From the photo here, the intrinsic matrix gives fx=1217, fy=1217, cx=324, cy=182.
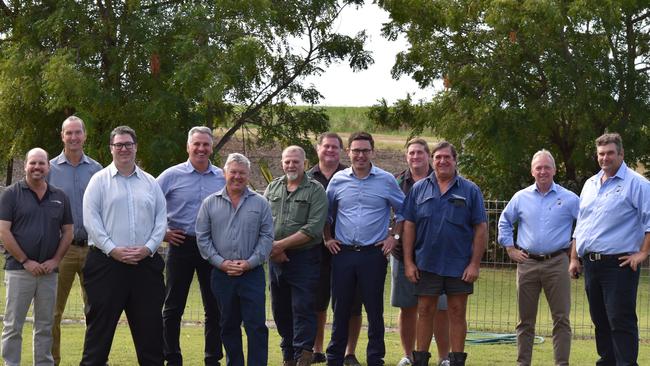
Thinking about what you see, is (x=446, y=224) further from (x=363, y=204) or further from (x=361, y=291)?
(x=361, y=291)

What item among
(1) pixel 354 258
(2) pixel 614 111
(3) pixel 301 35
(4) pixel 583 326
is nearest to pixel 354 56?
(3) pixel 301 35

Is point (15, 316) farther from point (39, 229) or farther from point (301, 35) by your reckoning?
point (301, 35)

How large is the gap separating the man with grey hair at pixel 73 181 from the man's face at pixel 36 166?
1.55 feet

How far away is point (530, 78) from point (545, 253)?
17.4m

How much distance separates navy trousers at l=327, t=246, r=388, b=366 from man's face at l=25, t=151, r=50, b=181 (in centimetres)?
261

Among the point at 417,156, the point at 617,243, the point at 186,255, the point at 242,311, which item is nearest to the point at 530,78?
the point at 417,156

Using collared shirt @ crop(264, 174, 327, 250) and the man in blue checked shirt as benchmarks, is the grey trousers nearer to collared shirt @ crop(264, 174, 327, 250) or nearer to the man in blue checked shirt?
collared shirt @ crop(264, 174, 327, 250)

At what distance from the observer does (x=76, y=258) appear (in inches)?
408

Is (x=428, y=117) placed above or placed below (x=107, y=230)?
above

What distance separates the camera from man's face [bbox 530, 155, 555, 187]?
10805mm

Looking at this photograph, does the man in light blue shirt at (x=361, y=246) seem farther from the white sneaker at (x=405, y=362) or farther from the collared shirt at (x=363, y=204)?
the white sneaker at (x=405, y=362)

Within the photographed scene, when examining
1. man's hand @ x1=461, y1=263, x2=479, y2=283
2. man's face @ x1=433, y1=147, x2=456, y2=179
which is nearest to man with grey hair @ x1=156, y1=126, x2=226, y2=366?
man's face @ x1=433, y1=147, x2=456, y2=179

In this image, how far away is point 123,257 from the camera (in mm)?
9406

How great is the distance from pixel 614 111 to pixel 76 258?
1920 cm
